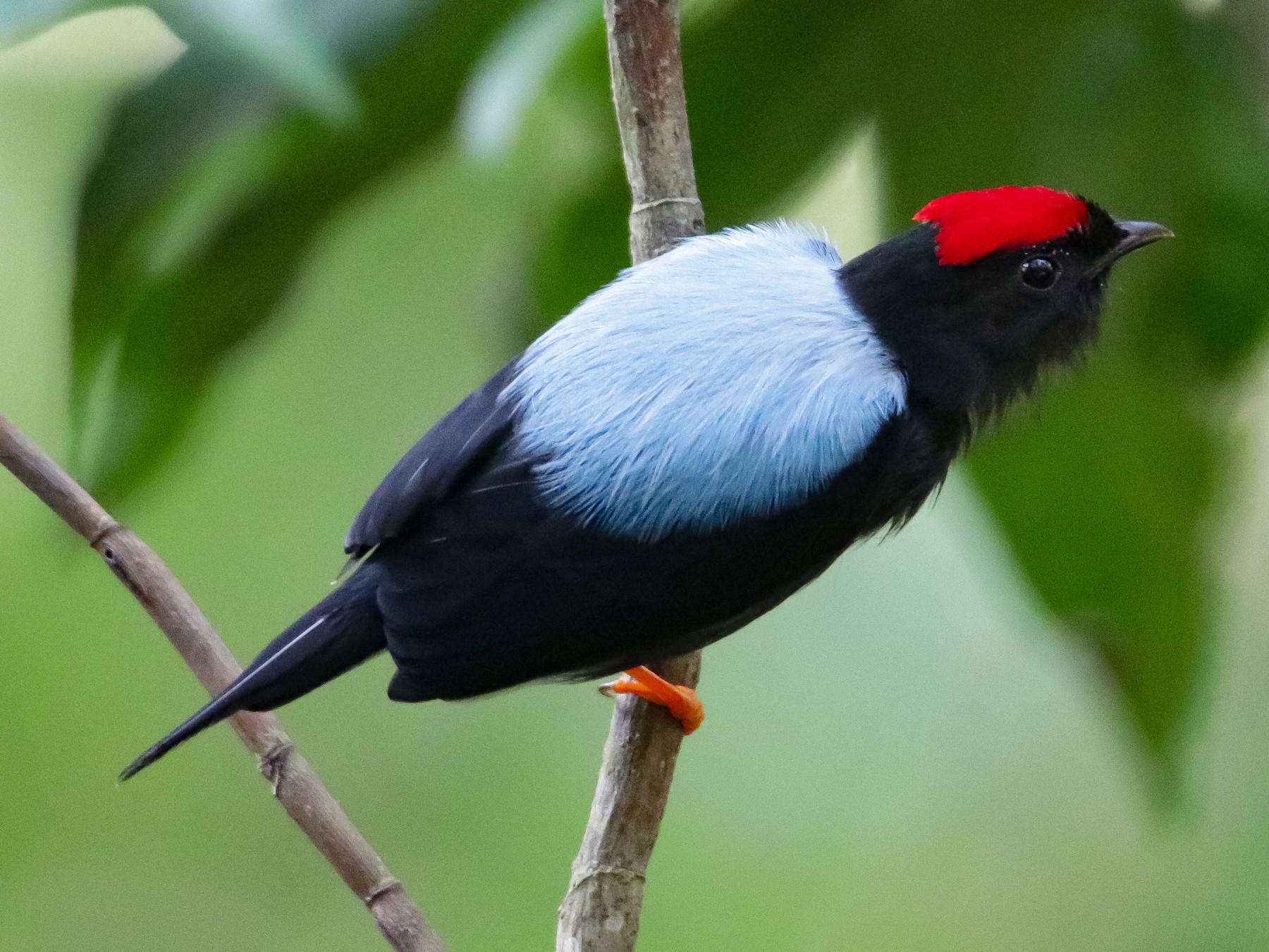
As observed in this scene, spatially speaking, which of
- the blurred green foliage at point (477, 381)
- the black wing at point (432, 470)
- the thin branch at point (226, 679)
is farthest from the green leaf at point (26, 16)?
the black wing at point (432, 470)

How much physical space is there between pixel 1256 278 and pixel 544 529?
642mm

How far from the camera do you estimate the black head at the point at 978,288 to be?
777 mm

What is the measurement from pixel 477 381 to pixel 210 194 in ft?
1.71

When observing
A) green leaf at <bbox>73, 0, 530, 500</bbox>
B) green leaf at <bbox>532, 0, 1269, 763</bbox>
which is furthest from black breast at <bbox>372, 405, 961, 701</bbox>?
green leaf at <bbox>73, 0, 530, 500</bbox>

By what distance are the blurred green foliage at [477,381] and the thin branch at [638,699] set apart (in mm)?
130

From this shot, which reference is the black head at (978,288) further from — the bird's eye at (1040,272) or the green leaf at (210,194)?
the green leaf at (210,194)

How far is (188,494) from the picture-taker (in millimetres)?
1628

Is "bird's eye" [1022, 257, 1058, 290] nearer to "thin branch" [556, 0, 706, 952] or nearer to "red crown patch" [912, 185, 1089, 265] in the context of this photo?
"red crown patch" [912, 185, 1089, 265]

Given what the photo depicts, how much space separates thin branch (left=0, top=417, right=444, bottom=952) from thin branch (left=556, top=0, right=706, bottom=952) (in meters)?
0.12

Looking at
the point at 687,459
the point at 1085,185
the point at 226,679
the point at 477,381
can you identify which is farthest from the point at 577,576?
the point at 477,381

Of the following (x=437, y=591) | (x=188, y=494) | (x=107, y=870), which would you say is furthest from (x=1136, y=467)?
(x=107, y=870)

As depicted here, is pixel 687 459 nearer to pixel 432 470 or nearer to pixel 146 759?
pixel 432 470

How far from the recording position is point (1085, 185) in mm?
1048

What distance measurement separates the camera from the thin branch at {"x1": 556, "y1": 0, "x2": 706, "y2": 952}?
0.84 m
